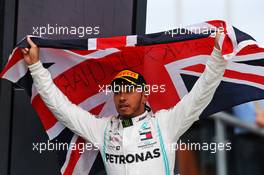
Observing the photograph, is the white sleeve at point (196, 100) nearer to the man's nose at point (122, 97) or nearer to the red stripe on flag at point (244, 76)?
the man's nose at point (122, 97)

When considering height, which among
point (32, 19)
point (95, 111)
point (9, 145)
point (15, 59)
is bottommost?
point (9, 145)

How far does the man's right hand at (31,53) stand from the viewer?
8.34ft

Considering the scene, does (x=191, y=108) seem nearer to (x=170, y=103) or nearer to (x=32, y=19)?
(x=170, y=103)

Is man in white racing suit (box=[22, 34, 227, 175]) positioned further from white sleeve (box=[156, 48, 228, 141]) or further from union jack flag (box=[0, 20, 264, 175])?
union jack flag (box=[0, 20, 264, 175])

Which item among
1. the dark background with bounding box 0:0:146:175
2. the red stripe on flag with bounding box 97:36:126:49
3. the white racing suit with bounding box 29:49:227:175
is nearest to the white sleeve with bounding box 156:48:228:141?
the white racing suit with bounding box 29:49:227:175

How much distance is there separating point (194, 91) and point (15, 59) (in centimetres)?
95

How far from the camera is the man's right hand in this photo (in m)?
2.54

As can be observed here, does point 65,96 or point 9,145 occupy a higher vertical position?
point 65,96

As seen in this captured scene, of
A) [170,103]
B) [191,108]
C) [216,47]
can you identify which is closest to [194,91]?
[191,108]

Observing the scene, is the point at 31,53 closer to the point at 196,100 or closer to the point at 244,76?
the point at 196,100

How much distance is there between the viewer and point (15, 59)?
2.69 meters

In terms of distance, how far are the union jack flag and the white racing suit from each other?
20 centimetres

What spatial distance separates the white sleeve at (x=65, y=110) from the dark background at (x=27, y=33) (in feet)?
2.19

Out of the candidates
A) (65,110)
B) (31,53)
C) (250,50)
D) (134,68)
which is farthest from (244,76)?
(31,53)
